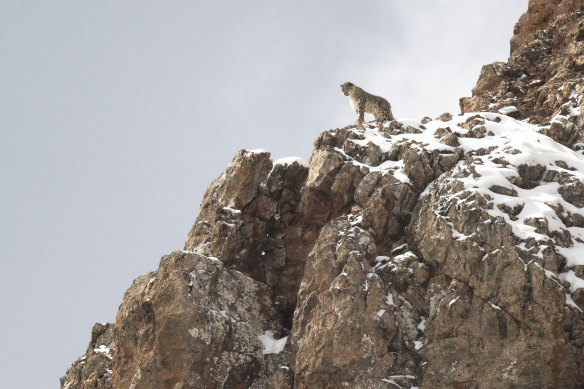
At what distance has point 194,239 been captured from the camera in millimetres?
25125

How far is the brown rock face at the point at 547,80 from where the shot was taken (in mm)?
→ 27219

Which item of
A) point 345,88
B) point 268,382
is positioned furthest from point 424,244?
point 345,88

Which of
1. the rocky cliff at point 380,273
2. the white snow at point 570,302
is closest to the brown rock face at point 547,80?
the rocky cliff at point 380,273

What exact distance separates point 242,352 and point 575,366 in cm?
993

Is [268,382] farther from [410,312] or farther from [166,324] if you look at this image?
[410,312]

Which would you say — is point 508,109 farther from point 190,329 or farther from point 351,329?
point 190,329

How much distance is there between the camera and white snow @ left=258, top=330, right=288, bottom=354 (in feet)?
71.2

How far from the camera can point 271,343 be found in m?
22.0

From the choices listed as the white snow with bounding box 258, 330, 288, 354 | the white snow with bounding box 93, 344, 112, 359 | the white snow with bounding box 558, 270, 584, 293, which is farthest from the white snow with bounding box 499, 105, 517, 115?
the white snow with bounding box 93, 344, 112, 359

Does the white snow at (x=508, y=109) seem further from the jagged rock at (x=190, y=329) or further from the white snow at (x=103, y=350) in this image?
the white snow at (x=103, y=350)

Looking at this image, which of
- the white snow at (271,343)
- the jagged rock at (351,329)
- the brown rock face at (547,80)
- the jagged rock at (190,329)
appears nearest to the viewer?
the jagged rock at (351,329)

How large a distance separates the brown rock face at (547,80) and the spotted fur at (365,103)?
5.23 m

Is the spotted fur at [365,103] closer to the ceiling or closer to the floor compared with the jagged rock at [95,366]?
closer to the ceiling

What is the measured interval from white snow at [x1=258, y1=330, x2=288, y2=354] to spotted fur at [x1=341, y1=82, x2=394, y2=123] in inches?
475
